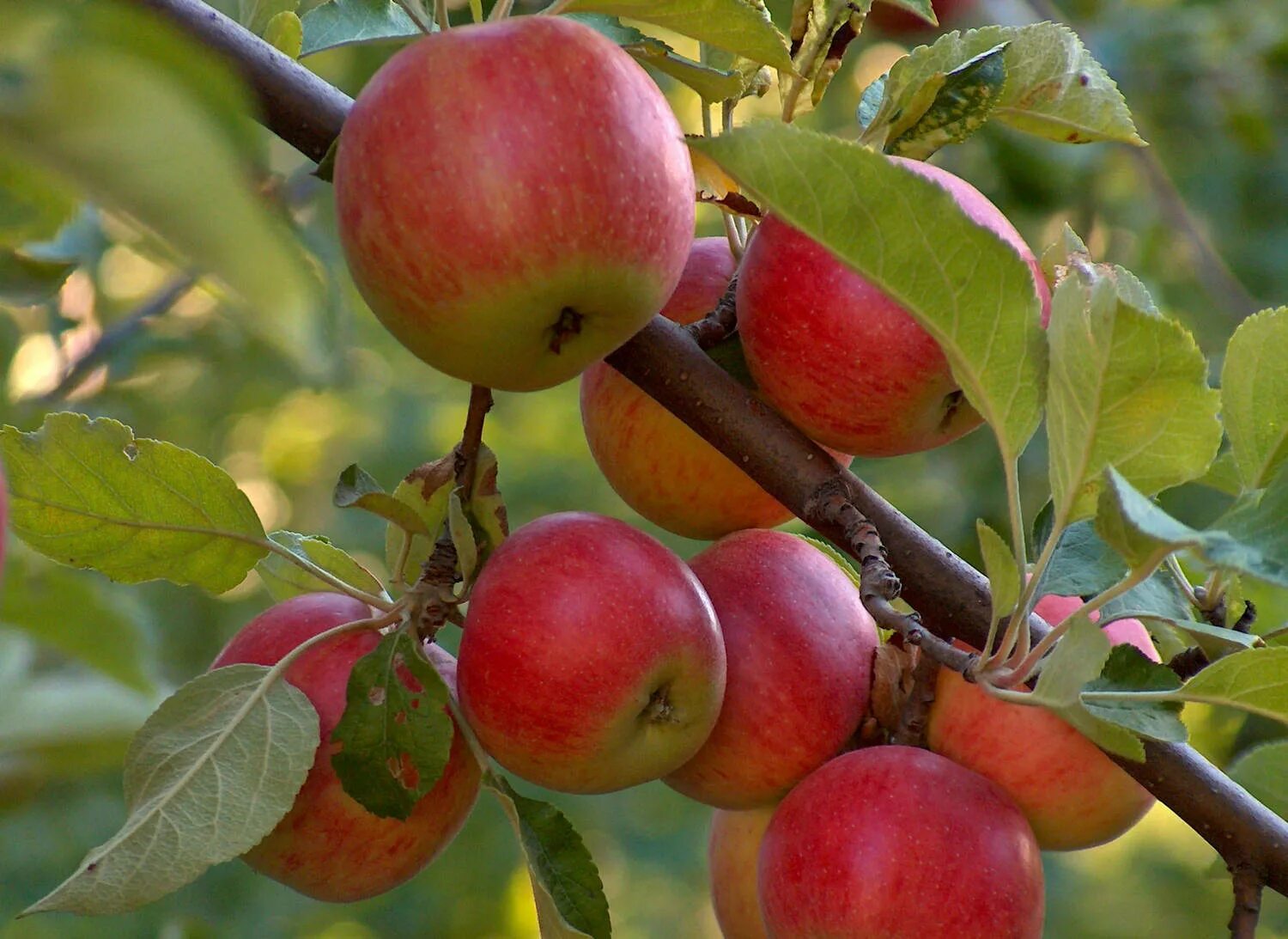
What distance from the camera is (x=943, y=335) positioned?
0.99m

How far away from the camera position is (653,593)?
1.17m

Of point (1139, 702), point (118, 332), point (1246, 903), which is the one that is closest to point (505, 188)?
point (1139, 702)

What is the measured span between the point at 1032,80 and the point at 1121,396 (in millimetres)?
426

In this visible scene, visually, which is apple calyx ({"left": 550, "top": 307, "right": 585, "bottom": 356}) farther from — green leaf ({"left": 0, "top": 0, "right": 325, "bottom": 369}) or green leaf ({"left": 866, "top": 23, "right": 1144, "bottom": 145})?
green leaf ({"left": 0, "top": 0, "right": 325, "bottom": 369})

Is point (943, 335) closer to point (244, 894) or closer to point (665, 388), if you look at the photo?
point (665, 388)

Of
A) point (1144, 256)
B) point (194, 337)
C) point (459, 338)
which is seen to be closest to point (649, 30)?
point (194, 337)

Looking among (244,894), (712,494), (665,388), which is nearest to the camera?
(665,388)

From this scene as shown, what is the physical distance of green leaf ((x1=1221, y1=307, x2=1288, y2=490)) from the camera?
1170mm

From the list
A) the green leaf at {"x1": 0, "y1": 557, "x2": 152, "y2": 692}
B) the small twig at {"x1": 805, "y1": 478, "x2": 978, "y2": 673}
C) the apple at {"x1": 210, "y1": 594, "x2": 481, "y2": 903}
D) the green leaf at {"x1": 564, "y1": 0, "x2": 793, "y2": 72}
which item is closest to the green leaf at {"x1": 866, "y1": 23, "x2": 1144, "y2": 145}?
the green leaf at {"x1": 564, "y1": 0, "x2": 793, "y2": 72}

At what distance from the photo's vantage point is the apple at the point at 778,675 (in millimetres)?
1273

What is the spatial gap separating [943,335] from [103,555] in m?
0.80

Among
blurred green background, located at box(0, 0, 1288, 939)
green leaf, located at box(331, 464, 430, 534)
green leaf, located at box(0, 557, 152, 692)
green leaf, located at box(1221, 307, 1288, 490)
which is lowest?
blurred green background, located at box(0, 0, 1288, 939)

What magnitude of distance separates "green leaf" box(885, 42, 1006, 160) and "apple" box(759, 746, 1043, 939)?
56 centimetres

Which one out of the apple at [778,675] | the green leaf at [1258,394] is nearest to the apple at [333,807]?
the apple at [778,675]
